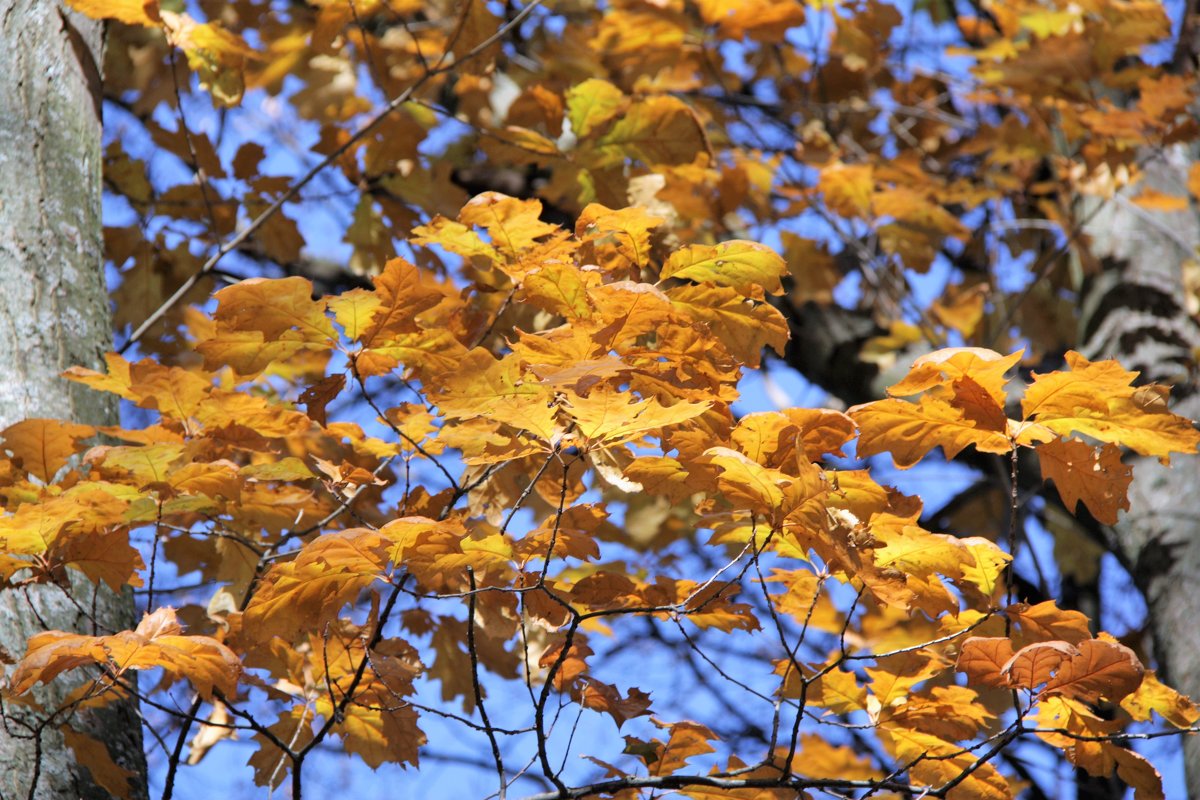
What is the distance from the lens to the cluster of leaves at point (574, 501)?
125 cm

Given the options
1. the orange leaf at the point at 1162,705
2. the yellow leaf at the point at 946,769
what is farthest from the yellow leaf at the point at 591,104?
the orange leaf at the point at 1162,705

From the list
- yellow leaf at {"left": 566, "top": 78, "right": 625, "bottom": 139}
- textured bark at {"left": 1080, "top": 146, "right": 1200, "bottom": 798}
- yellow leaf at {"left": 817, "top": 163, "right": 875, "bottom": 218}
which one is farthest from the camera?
yellow leaf at {"left": 817, "top": 163, "right": 875, "bottom": 218}

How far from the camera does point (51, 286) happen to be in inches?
73.9

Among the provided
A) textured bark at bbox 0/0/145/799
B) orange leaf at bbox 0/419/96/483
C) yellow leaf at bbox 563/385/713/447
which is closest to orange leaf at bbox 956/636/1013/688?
yellow leaf at bbox 563/385/713/447

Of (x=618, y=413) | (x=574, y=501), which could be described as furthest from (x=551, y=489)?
(x=618, y=413)

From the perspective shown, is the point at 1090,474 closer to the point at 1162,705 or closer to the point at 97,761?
the point at 1162,705

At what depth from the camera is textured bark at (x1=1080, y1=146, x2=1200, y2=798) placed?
8.36 feet

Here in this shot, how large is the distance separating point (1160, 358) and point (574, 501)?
2290mm

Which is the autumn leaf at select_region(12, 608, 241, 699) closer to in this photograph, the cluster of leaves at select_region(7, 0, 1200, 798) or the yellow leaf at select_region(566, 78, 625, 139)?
the cluster of leaves at select_region(7, 0, 1200, 798)

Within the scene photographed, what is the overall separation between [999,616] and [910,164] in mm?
2546

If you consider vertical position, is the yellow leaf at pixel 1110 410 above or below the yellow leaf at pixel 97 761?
above

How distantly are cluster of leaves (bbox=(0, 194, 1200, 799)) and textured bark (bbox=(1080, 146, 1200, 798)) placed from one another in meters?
1.21

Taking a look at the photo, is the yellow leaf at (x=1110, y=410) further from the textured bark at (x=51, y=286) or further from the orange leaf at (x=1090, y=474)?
the textured bark at (x=51, y=286)

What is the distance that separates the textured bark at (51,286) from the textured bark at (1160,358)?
7.10ft
